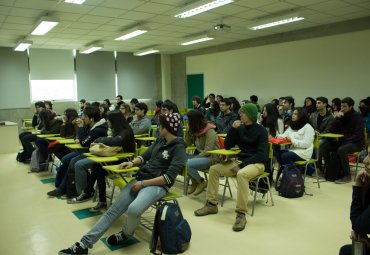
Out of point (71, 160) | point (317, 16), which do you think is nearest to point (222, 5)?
point (317, 16)

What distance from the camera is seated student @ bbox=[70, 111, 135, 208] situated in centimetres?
372

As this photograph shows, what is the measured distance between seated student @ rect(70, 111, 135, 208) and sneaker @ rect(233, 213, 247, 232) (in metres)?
1.48

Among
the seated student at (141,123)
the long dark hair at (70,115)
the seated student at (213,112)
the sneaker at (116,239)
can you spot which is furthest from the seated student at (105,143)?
the seated student at (213,112)

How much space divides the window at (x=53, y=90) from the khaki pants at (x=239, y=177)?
8537 millimetres

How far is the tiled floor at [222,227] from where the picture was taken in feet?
9.11

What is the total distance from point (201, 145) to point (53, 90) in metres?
7.96

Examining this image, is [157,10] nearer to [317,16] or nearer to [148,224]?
[317,16]

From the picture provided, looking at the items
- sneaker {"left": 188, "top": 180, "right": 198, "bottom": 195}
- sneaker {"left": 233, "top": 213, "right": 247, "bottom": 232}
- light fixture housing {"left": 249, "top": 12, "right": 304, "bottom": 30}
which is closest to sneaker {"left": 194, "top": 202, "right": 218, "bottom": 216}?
sneaker {"left": 233, "top": 213, "right": 247, "bottom": 232}

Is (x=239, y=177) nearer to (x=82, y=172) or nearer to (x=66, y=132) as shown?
(x=82, y=172)

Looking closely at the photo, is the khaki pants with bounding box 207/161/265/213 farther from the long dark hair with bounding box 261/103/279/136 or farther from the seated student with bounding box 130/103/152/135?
the seated student with bounding box 130/103/152/135

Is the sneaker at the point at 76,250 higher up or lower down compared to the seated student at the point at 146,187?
lower down

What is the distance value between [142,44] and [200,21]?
3.42 metres

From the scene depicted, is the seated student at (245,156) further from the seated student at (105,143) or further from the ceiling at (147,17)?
the ceiling at (147,17)

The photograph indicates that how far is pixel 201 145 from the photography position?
167 inches
